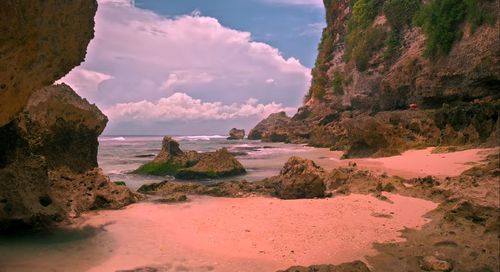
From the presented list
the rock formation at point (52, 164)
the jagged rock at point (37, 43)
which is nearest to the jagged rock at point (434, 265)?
the jagged rock at point (37, 43)

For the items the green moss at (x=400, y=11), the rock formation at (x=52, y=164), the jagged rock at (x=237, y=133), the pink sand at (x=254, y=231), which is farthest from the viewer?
the jagged rock at (x=237, y=133)

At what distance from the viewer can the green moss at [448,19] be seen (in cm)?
2044

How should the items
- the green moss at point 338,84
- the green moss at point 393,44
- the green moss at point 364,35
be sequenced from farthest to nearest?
the green moss at point 338,84, the green moss at point 364,35, the green moss at point 393,44

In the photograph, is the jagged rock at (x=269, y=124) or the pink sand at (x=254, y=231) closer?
the pink sand at (x=254, y=231)

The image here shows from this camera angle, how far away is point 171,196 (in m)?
10.8

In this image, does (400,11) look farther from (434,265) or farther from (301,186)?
(434,265)

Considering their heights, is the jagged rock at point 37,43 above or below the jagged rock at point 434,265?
Answer: above

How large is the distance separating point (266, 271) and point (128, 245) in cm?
258

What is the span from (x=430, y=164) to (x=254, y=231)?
909 centimetres

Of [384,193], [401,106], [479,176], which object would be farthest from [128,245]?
[401,106]

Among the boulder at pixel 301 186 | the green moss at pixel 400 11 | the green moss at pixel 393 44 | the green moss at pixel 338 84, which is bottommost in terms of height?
the boulder at pixel 301 186

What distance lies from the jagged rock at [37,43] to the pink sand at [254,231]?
263cm

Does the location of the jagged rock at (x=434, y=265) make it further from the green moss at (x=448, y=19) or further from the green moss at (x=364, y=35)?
the green moss at (x=364, y=35)

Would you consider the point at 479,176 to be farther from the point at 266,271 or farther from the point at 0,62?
the point at 0,62
